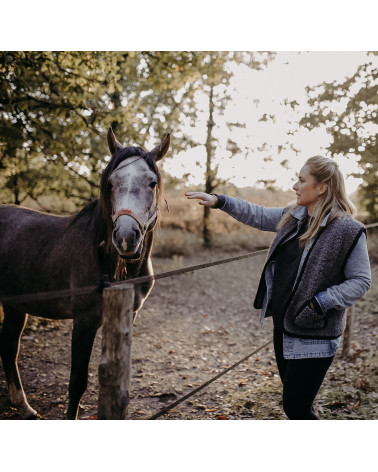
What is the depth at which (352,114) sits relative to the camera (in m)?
4.87

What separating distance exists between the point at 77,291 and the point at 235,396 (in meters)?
2.35

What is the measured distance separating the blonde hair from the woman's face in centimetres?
2

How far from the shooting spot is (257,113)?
23.1 feet

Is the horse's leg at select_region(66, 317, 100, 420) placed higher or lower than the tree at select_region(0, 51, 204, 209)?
lower

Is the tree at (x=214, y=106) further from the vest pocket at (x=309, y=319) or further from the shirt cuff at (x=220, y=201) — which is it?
the vest pocket at (x=309, y=319)

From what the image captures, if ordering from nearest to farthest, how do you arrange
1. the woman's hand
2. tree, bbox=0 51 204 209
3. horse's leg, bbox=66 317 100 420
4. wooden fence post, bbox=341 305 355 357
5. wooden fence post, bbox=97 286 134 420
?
wooden fence post, bbox=97 286 134 420 < the woman's hand < horse's leg, bbox=66 317 100 420 < tree, bbox=0 51 204 209 < wooden fence post, bbox=341 305 355 357

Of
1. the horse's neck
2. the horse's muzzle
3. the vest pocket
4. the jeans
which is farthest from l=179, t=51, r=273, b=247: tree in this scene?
the jeans

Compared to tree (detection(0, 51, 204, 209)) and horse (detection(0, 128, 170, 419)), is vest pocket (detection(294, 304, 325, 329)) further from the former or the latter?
tree (detection(0, 51, 204, 209))

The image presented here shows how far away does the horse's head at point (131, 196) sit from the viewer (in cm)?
191

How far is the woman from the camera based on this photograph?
172cm
